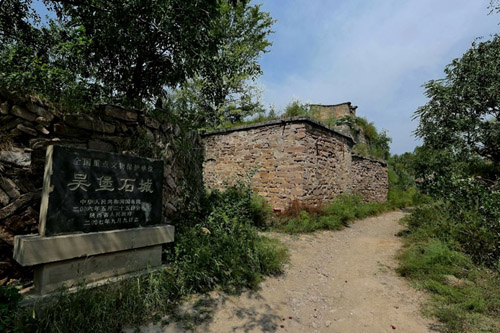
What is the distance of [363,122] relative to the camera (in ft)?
51.5

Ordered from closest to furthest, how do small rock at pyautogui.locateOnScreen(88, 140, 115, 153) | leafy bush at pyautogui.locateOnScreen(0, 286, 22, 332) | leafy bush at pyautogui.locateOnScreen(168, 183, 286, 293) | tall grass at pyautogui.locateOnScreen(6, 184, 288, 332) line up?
leafy bush at pyautogui.locateOnScreen(0, 286, 22, 332) < tall grass at pyautogui.locateOnScreen(6, 184, 288, 332) < leafy bush at pyautogui.locateOnScreen(168, 183, 286, 293) < small rock at pyautogui.locateOnScreen(88, 140, 115, 153)

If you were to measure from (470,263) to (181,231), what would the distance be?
185 inches

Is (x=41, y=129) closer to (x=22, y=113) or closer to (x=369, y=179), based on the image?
(x=22, y=113)

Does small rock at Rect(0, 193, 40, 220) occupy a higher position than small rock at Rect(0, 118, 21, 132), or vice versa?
small rock at Rect(0, 118, 21, 132)

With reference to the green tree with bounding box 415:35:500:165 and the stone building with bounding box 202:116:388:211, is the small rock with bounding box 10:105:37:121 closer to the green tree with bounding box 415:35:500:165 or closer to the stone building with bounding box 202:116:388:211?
the stone building with bounding box 202:116:388:211

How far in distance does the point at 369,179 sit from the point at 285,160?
21.1 ft

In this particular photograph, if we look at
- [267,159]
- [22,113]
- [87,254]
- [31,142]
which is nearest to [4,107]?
[22,113]

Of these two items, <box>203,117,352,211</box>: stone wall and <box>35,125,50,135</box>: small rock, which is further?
<box>203,117,352,211</box>: stone wall

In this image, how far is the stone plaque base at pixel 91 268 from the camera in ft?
8.00

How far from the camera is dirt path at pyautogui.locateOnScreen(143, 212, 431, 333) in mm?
2811

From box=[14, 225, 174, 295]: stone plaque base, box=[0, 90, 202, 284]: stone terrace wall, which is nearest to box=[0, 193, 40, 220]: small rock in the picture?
box=[0, 90, 202, 284]: stone terrace wall

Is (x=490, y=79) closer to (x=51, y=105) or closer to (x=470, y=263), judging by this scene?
(x=470, y=263)

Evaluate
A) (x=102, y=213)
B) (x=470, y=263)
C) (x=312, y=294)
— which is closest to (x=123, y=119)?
(x=102, y=213)

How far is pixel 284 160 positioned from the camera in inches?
296
